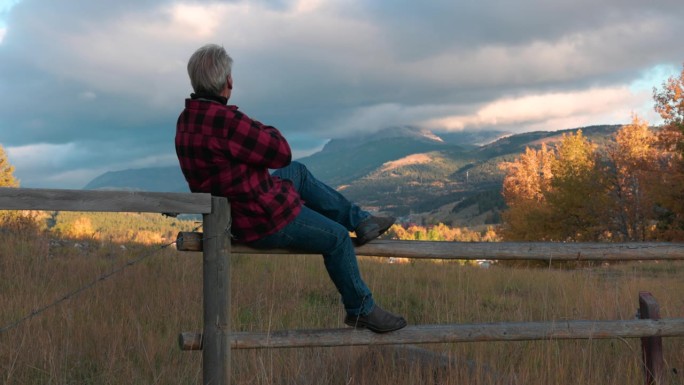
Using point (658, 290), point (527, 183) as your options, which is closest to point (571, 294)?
point (658, 290)

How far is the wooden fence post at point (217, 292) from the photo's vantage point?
132 inches

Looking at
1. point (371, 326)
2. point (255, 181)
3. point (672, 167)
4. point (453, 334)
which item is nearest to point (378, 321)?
point (371, 326)

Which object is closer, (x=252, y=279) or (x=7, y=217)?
(x=252, y=279)

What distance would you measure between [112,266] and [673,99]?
28.2m

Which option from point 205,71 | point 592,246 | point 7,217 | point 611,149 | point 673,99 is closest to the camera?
point 205,71

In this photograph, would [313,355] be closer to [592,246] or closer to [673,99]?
[592,246]

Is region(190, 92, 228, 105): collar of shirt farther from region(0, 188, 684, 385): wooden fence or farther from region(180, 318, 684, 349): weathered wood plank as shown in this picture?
region(180, 318, 684, 349): weathered wood plank

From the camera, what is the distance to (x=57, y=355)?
4.54 meters

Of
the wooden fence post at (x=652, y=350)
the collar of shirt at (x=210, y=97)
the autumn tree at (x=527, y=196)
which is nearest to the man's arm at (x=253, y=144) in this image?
the collar of shirt at (x=210, y=97)

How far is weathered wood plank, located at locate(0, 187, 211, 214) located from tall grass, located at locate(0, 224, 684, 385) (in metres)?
0.30

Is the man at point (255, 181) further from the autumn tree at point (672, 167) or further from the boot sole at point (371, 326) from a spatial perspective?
the autumn tree at point (672, 167)

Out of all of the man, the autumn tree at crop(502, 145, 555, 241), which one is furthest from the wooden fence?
the autumn tree at crop(502, 145, 555, 241)

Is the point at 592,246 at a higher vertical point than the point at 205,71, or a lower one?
lower

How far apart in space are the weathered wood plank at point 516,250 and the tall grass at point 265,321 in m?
0.65
